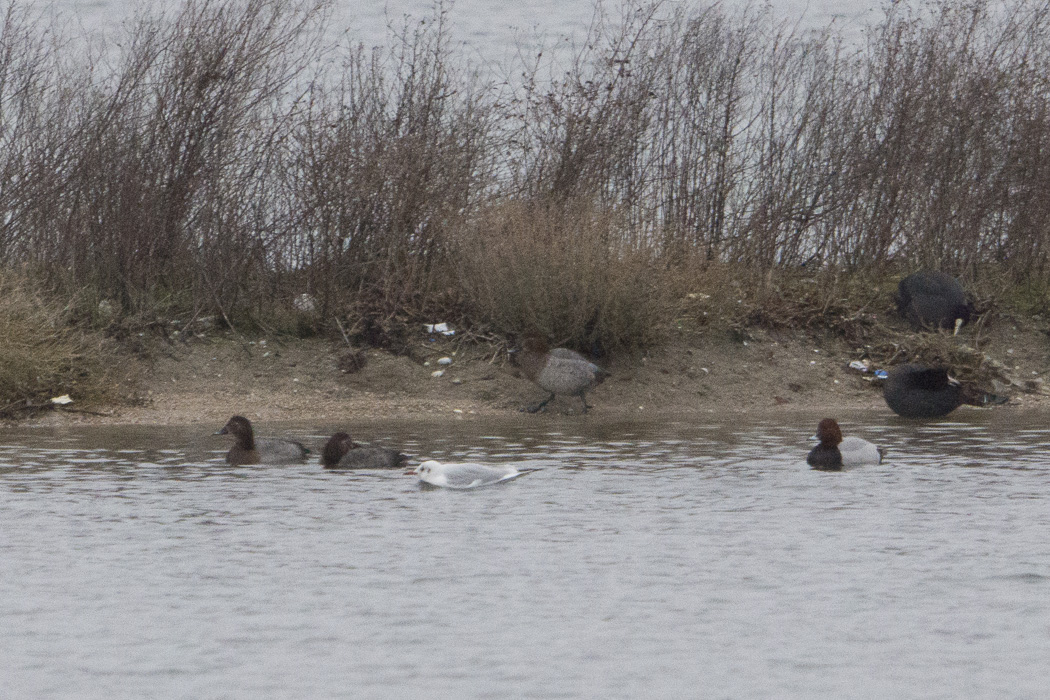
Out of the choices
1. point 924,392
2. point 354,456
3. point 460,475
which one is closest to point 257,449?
point 354,456

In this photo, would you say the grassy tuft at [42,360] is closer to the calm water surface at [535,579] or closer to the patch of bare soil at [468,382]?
the patch of bare soil at [468,382]

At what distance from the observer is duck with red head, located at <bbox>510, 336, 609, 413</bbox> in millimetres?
18375

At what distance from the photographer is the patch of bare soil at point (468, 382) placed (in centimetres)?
1872

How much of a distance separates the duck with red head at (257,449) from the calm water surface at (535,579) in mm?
318

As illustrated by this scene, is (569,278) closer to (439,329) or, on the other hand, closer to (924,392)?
(439,329)

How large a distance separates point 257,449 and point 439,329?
22.9 feet

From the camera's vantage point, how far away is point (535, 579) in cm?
862

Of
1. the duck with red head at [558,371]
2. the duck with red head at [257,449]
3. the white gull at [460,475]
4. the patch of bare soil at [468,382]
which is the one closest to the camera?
the white gull at [460,475]

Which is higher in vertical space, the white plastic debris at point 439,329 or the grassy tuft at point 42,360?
the white plastic debris at point 439,329

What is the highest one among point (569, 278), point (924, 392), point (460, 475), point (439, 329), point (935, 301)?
point (569, 278)

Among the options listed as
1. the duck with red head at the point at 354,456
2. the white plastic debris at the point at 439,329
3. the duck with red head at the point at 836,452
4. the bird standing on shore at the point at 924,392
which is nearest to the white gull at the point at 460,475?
the duck with red head at the point at 354,456

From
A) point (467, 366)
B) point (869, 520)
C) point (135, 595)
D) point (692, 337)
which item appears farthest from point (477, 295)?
point (135, 595)

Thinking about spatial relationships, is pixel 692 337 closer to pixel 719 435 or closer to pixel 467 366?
pixel 467 366

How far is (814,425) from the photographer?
682 inches
